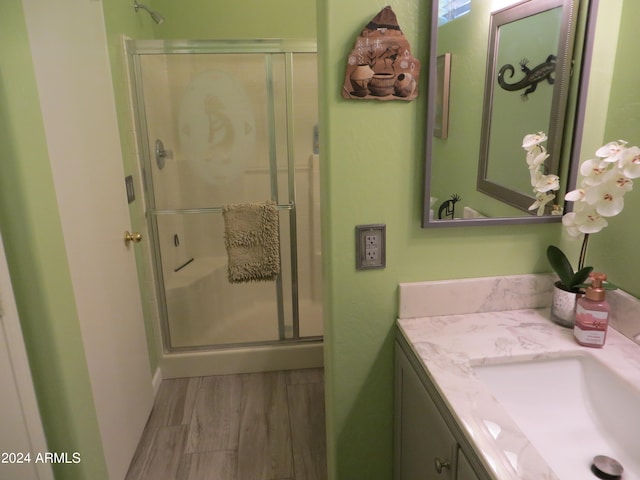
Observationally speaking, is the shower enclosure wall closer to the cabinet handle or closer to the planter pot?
the planter pot

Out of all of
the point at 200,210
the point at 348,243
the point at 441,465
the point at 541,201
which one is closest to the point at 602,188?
the point at 541,201

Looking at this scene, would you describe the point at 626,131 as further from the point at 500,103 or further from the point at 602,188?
the point at 500,103

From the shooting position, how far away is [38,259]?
4.21 feet

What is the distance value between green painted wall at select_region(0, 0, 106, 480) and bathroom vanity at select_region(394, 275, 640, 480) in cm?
101

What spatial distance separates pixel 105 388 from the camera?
1.70 m

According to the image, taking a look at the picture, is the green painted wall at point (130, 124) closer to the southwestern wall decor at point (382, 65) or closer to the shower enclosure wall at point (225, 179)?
the shower enclosure wall at point (225, 179)

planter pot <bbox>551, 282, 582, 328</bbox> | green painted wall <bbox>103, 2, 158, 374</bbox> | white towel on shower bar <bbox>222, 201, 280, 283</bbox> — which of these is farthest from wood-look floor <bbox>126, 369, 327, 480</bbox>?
planter pot <bbox>551, 282, 582, 328</bbox>

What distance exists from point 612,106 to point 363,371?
1038mm

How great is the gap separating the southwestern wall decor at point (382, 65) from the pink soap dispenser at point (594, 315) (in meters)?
0.67

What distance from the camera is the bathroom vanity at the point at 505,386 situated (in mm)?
923

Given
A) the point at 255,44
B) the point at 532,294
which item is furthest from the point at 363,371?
the point at 255,44

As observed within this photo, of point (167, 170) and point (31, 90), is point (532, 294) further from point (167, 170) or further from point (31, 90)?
point (167, 170)

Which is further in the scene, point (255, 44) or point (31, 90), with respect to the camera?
point (255, 44)

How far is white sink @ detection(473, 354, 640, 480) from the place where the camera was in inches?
40.1
